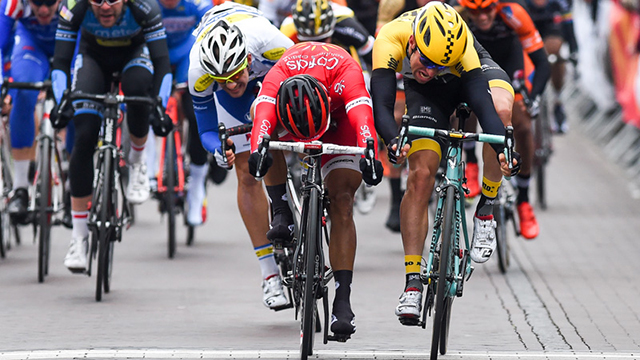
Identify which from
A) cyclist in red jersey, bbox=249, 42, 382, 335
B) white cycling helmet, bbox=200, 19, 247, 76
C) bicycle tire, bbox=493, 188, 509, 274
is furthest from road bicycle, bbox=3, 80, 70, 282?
bicycle tire, bbox=493, 188, 509, 274

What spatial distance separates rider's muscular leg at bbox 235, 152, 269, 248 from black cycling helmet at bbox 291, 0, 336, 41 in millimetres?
2551

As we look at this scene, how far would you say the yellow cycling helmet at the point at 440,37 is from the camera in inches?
273

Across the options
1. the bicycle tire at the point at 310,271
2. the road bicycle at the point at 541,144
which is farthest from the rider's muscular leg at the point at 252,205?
the road bicycle at the point at 541,144

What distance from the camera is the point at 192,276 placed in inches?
398

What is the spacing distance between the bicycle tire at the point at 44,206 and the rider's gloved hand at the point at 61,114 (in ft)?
3.58

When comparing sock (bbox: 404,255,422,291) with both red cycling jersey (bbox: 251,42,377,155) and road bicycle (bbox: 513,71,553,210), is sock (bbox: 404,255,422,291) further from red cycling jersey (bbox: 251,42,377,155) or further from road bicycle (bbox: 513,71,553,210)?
road bicycle (bbox: 513,71,553,210)

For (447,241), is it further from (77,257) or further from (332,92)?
(77,257)

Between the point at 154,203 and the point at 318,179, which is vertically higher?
the point at 318,179

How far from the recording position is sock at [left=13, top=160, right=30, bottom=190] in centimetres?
1027

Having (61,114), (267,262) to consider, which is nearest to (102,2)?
(61,114)

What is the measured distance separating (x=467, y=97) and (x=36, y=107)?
445cm

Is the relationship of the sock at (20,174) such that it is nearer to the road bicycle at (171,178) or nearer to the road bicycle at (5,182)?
the road bicycle at (5,182)

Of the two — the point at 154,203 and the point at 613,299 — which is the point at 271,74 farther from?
Result: the point at 154,203

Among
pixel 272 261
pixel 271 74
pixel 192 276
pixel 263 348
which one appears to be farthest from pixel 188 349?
pixel 192 276
